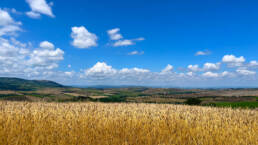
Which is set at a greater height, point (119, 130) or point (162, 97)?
point (119, 130)

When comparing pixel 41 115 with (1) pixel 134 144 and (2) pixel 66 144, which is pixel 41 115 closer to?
(2) pixel 66 144

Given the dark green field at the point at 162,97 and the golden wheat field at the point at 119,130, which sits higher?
the golden wheat field at the point at 119,130

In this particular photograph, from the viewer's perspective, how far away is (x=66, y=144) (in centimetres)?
541

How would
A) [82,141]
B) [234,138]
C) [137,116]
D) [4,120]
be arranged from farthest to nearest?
[137,116] < [4,120] < [82,141] < [234,138]

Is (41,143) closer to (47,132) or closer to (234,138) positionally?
(47,132)

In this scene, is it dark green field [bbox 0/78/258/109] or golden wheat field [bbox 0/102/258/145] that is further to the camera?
dark green field [bbox 0/78/258/109]

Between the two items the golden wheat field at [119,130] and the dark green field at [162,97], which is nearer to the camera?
the golden wheat field at [119,130]

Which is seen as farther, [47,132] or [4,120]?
[4,120]

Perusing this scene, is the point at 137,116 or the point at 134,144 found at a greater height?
the point at 137,116

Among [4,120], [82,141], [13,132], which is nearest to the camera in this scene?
[82,141]

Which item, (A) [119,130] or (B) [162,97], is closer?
(A) [119,130]

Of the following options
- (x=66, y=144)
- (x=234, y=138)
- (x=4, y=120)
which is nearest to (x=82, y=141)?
(x=66, y=144)

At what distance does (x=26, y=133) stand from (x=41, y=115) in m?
1.29

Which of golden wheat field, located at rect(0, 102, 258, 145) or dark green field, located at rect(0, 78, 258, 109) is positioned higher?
golden wheat field, located at rect(0, 102, 258, 145)
